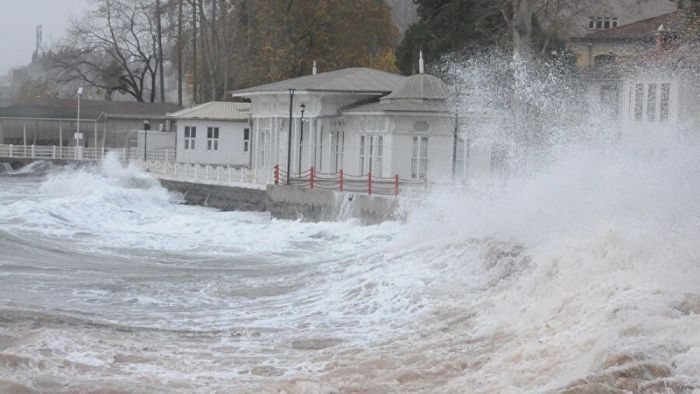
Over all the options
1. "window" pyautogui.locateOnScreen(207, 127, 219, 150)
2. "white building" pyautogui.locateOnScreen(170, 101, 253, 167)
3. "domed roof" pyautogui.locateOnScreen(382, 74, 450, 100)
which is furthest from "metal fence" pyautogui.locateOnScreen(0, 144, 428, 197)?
"domed roof" pyautogui.locateOnScreen(382, 74, 450, 100)

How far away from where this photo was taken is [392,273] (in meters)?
20.6

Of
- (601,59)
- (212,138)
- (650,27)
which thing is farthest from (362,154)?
(212,138)

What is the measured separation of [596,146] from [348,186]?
12.2 meters

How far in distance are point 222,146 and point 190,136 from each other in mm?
1999

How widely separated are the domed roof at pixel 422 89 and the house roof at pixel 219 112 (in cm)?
1789

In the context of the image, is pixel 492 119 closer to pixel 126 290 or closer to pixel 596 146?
pixel 596 146

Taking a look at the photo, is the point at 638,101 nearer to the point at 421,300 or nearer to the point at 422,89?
the point at 422,89

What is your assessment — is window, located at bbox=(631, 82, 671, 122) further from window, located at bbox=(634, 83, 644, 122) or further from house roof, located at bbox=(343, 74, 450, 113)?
house roof, located at bbox=(343, 74, 450, 113)

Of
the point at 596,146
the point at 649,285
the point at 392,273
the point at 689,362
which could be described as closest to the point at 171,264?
the point at 392,273

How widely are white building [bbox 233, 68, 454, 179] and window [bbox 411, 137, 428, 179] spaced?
0.03 meters

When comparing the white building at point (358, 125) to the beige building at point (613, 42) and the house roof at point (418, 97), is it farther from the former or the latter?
the beige building at point (613, 42)

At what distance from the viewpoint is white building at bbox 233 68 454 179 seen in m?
36.6

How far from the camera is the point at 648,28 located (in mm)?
45281

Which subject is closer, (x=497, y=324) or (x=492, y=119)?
(x=497, y=324)
